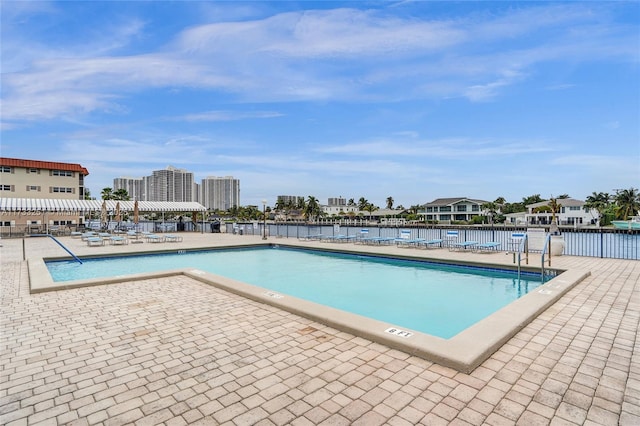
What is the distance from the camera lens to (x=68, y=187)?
3528 cm

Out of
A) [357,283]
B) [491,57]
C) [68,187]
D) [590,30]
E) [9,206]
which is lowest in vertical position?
[357,283]

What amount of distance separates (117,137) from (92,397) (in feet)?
91.7

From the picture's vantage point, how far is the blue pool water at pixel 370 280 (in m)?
6.43

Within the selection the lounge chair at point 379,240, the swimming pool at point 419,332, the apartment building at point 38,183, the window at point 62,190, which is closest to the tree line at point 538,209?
the window at point 62,190

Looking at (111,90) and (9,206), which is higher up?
(111,90)

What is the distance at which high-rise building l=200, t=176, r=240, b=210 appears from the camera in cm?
13000

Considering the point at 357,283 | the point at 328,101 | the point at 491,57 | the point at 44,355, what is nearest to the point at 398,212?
the point at 328,101

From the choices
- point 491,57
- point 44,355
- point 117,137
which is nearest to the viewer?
point 44,355

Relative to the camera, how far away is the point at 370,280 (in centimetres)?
913

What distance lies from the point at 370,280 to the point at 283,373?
648 cm

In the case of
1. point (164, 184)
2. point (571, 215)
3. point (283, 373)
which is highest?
point (164, 184)

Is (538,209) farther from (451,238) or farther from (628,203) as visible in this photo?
(451,238)

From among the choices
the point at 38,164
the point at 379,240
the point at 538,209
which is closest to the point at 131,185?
the point at 38,164

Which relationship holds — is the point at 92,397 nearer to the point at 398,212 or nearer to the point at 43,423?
the point at 43,423
